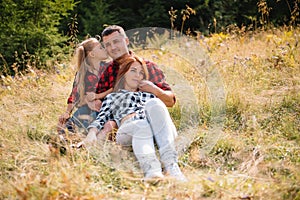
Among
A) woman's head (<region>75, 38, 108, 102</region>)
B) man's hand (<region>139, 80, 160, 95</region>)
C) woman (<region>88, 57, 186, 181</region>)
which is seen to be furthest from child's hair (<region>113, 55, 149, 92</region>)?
woman's head (<region>75, 38, 108, 102</region>)

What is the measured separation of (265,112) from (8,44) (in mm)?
3966

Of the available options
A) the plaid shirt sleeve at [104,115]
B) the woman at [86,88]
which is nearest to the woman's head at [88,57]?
the woman at [86,88]

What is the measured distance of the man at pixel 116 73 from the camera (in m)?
3.24

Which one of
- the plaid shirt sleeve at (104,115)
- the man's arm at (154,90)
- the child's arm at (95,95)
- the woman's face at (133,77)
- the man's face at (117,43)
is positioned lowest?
the plaid shirt sleeve at (104,115)

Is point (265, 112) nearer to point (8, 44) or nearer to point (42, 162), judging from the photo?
point (42, 162)

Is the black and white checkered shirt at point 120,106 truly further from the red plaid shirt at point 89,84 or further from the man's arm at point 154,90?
the red plaid shirt at point 89,84

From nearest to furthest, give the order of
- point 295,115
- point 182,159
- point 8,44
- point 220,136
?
point 182,159
point 220,136
point 295,115
point 8,44

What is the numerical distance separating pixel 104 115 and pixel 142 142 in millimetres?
536

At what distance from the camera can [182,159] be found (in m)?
3.14

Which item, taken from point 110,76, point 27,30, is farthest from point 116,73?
point 27,30

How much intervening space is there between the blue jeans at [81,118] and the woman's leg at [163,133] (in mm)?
645

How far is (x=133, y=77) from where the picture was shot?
3.30 m

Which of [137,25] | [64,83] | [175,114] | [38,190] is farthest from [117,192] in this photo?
→ [137,25]

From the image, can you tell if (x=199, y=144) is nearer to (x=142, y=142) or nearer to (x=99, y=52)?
(x=142, y=142)
